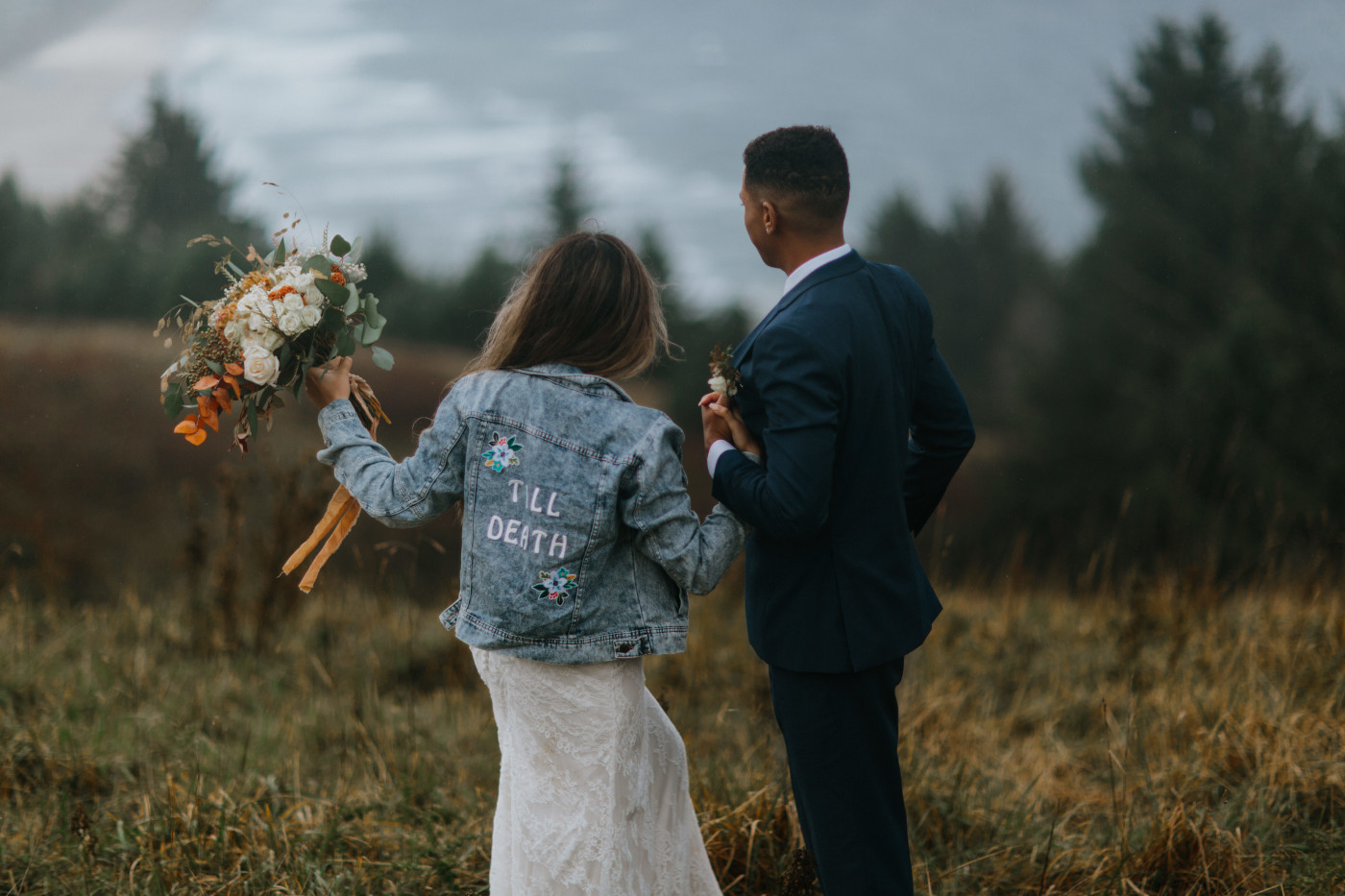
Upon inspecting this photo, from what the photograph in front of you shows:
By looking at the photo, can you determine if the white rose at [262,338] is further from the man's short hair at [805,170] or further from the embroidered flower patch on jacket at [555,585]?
the man's short hair at [805,170]

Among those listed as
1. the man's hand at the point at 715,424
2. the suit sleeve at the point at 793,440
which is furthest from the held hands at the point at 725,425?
the suit sleeve at the point at 793,440

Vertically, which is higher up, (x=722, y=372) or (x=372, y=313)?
(x=372, y=313)

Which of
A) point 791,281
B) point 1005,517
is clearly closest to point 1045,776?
point 791,281

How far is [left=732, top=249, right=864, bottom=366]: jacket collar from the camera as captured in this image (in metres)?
2.04

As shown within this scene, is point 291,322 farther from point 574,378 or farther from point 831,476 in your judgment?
point 831,476

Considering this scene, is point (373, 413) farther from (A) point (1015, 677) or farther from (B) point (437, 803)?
(A) point (1015, 677)

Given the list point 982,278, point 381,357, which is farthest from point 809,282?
point 982,278

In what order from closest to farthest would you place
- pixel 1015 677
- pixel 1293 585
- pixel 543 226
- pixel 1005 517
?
pixel 1015 677 < pixel 1293 585 < pixel 1005 517 < pixel 543 226

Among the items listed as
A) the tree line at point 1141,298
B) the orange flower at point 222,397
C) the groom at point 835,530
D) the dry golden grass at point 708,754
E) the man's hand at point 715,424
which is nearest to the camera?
the groom at point 835,530

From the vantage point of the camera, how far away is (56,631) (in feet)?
16.6

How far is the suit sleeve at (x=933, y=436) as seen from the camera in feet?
7.46

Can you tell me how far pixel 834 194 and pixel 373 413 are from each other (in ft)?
4.15

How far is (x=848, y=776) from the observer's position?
204 centimetres

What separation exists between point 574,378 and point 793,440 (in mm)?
498
